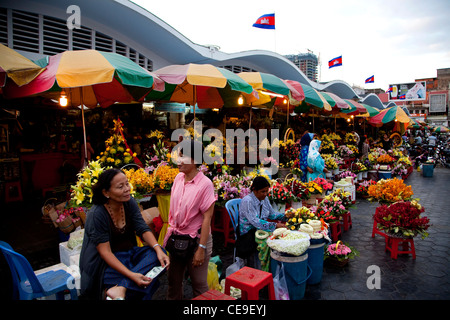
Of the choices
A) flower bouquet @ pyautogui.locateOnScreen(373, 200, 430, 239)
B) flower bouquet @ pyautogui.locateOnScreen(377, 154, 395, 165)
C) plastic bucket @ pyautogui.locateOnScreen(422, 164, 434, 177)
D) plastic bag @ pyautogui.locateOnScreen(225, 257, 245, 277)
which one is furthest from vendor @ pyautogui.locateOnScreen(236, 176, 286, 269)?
plastic bucket @ pyautogui.locateOnScreen(422, 164, 434, 177)

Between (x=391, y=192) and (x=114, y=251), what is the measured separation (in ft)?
16.7

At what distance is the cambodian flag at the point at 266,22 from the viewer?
10.9 metres

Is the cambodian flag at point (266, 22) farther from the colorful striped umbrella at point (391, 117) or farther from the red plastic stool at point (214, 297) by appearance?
the red plastic stool at point (214, 297)

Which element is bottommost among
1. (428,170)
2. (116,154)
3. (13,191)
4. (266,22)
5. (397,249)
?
(397,249)

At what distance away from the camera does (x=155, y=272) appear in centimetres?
227

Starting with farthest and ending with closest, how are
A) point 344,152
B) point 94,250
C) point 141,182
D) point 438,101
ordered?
point 438,101
point 344,152
point 141,182
point 94,250

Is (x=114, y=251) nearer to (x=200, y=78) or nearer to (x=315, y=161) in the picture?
(x=200, y=78)

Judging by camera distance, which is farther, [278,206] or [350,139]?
[350,139]

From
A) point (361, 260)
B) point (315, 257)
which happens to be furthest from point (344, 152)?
point (315, 257)

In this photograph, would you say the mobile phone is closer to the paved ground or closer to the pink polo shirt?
the pink polo shirt

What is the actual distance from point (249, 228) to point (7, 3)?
8.21 metres

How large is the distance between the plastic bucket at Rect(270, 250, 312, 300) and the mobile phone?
1.58m

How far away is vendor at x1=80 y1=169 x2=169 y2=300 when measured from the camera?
216 cm
